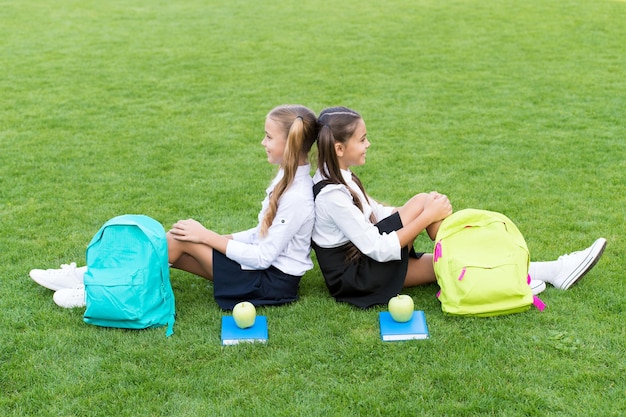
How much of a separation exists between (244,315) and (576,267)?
1.95 meters

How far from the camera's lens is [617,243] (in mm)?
5172

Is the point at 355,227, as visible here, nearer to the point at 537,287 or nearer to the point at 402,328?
the point at 402,328

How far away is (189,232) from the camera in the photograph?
4.33 meters

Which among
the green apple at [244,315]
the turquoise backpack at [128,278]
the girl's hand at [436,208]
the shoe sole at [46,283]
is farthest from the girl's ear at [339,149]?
the shoe sole at [46,283]

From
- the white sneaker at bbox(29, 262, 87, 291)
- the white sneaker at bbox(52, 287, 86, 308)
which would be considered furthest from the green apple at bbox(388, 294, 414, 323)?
the white sneaker at bbox(29, 262, 87, 291)

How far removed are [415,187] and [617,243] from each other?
72.3 inches

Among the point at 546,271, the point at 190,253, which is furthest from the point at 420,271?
the point at 190,253

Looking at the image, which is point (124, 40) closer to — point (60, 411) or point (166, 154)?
point (166, 154)

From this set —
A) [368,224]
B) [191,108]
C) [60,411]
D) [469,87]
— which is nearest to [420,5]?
[469,87]

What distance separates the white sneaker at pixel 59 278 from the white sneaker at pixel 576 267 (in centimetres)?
277

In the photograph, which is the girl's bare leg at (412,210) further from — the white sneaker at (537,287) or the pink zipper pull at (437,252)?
the white sneaker at (537,287)

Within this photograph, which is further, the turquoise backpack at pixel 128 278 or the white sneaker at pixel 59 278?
the white sneaker at pixel 59 278

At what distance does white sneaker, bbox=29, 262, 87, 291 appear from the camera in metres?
4.55

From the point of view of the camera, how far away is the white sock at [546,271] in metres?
4.55
